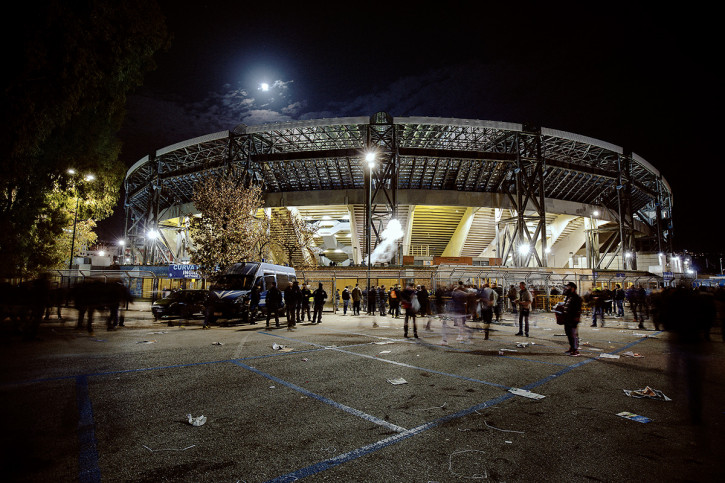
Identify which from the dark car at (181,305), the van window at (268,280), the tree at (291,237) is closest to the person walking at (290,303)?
the van window at (268,280)

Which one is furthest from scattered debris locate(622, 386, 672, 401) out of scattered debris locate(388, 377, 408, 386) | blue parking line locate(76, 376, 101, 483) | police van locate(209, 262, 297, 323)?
police van locate(209, 262, 297, 323)

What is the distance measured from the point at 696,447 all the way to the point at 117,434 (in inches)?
217

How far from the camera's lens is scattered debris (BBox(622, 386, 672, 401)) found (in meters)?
4.59

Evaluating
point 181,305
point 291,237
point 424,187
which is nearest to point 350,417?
point 181,305

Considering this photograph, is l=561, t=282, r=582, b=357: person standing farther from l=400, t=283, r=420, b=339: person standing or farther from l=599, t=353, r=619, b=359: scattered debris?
l=400, t=283, r=420, b=339: person standing

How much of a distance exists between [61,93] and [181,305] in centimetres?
904

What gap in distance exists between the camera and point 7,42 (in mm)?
7371

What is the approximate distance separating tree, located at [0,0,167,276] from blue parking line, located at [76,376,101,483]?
25.0ft

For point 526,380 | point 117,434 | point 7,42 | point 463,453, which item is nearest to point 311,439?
point 463,453

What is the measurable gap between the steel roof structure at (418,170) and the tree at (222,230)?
23.6 ft

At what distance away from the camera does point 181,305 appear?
47.9 ft

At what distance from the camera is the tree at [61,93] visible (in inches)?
297

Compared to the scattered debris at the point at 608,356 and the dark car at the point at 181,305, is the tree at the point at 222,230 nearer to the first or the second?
the dark car at the point at 181,305

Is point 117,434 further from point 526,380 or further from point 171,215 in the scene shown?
point 171,215
